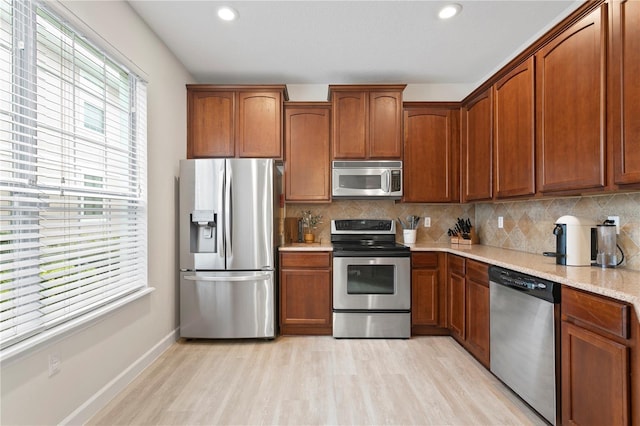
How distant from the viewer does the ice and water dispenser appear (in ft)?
9.63

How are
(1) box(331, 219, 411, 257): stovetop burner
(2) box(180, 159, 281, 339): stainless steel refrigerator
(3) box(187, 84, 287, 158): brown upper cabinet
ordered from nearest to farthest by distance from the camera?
(2) box(180, 159, 281, 339): stainless steel refrigerator, (3) box(187, 84, 287, 158): brown upper cabinet, (1) box(331, 219, 411, 257): stovetop burner

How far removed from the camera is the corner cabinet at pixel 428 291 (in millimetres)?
3139

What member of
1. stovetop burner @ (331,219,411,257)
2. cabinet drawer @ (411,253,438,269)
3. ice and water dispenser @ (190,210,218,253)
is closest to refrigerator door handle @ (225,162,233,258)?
ice and water dispenser @ (190,210,218,253)

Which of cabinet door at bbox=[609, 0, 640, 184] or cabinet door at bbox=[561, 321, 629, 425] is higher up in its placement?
cabinet door at bbox=[609, 0, 640, 184]

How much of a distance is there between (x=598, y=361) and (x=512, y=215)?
1.81 meters

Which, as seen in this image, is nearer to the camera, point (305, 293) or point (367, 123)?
point (305, 293)

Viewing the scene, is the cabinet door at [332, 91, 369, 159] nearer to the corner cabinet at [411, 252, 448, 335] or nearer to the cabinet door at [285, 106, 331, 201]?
the cabinet door at [285, 106, 331, 201]

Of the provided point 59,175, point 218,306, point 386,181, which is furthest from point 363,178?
point 59,175

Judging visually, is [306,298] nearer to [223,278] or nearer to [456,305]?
[223,278]

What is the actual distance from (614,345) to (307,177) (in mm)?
2688

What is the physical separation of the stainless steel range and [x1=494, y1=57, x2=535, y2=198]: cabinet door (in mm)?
1084

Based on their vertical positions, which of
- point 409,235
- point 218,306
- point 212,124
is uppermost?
point 212,124

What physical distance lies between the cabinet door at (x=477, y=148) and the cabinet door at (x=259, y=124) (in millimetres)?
1975

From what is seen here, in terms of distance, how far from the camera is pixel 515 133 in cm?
247
